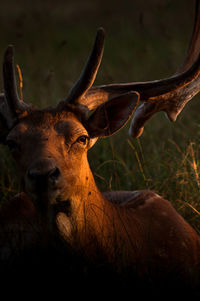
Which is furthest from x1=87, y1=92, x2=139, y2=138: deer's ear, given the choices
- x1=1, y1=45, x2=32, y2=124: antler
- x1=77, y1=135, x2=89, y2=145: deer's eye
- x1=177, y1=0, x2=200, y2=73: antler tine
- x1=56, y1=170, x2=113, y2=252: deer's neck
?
x1=177, y1=0, x2=200, y2=73: antler tine

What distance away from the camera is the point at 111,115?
3521 mm

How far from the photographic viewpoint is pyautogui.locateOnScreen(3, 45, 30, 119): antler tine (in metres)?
3.29

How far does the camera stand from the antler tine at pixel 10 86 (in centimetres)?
329

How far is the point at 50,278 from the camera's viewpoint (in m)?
3.13

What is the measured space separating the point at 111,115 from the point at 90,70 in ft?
1.36

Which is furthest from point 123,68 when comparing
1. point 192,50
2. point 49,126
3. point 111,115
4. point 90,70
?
point 49,126

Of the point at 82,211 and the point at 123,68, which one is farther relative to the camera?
the point at 123,68

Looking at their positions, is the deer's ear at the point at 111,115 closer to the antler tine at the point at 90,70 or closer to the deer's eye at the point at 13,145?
the antler tine at the point at 90,70

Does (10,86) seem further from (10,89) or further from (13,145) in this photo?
(13,145)

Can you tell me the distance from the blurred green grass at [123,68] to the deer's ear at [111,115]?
486 mm

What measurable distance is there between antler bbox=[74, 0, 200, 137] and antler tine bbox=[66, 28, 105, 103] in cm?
6

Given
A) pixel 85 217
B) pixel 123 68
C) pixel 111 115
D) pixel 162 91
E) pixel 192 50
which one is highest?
pixel 123 68

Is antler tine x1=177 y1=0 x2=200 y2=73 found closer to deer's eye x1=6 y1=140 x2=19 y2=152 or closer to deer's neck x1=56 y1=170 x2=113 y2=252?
deer's neck x1=56 y1=170 x2=113 y2=252

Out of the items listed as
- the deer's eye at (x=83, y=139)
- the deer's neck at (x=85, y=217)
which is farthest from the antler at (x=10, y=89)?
the deer's neck at (x=85, y=217)
